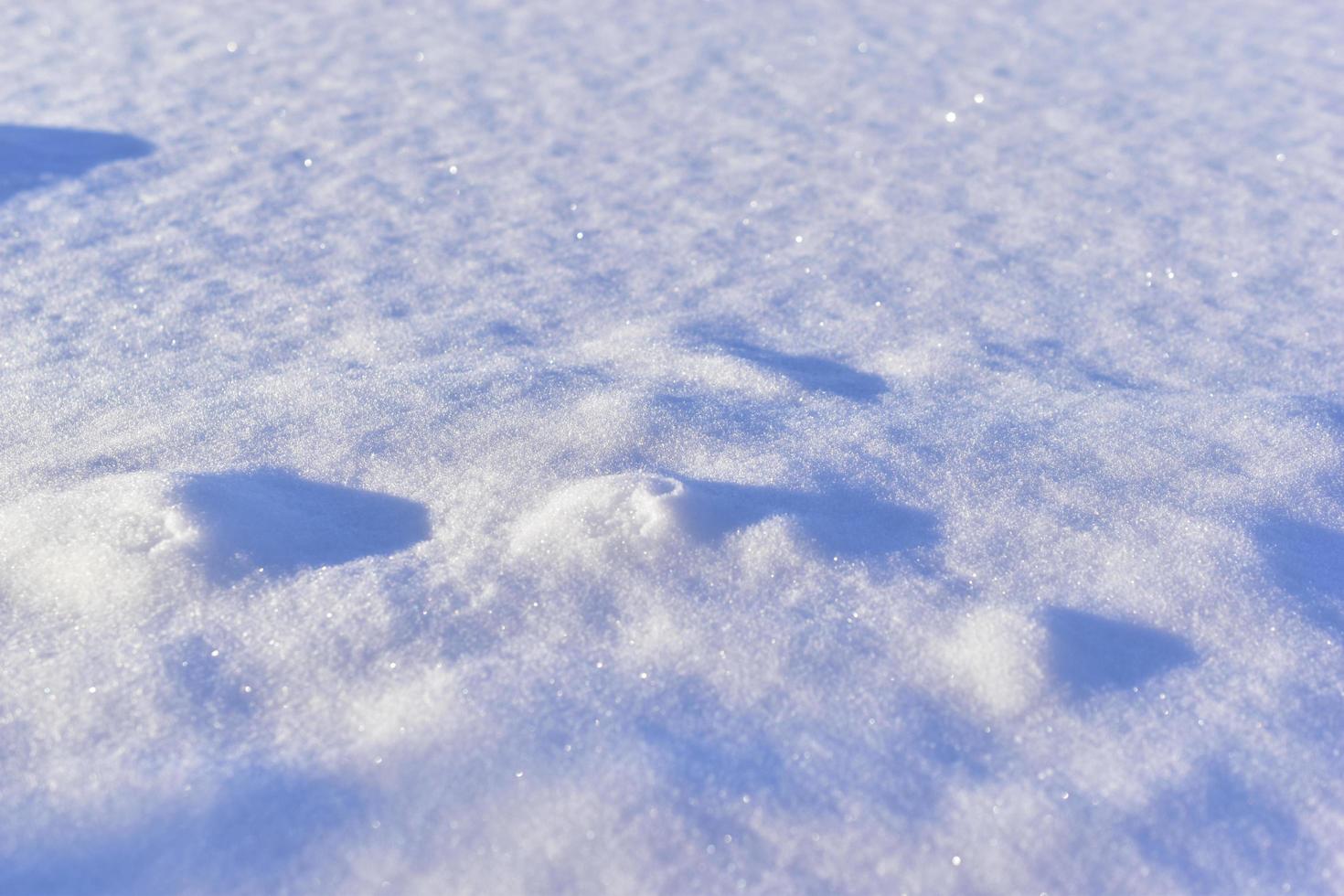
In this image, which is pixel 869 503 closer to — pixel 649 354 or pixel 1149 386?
pixel 649 354

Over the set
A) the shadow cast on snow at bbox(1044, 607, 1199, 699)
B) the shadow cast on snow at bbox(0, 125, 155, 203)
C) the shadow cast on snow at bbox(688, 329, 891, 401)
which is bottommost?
the shadow cast on snow at bbox(688, 329, 891, 401)

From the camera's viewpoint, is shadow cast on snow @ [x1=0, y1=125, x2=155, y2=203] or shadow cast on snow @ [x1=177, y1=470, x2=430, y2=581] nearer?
shadow cast on snow @ [x1=177, y1=470, x2=430, y2=581]

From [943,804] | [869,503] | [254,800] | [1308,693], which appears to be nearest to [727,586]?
[869,503]

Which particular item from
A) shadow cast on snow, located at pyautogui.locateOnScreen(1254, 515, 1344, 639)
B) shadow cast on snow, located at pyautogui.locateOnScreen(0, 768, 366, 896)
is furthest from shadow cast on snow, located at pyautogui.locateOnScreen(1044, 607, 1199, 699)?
shadow cast on snow, located at pyautogui.locateOnScreen(0, 768, 366, 896)

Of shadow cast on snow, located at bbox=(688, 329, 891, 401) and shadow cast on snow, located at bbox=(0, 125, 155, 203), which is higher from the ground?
shadow cast on snow, located at bbox=(0, 125, 155, 203)

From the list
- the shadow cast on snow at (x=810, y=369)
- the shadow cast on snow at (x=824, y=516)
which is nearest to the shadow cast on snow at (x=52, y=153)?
the shadow cast on snow at (x=810, y=369)

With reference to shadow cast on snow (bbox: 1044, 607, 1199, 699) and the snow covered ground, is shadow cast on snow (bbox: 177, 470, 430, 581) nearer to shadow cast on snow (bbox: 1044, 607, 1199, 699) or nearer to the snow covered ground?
the snow covered ground
